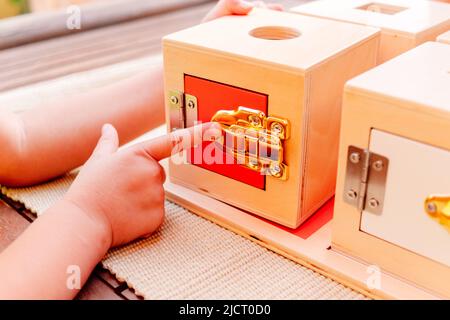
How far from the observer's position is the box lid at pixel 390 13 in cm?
79

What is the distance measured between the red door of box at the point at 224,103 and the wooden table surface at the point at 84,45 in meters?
0.55

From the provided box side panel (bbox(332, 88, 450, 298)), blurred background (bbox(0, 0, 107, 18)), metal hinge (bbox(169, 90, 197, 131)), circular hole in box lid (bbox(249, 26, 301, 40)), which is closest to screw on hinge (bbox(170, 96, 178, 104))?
metal hinge (bbox(169, 90, 197, 131))

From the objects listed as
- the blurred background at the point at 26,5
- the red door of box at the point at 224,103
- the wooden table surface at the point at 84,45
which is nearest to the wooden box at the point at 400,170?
the red door of box at the point at 224,103

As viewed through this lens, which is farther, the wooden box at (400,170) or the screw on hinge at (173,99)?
the screw on hinge at (173,99)

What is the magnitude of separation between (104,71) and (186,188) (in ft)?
1.70

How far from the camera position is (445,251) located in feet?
1.87

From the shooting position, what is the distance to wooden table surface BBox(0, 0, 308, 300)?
48.2 inches

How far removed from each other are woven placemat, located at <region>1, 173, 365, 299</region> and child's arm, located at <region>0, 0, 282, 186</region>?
0.69 feet

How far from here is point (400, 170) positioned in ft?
1.87

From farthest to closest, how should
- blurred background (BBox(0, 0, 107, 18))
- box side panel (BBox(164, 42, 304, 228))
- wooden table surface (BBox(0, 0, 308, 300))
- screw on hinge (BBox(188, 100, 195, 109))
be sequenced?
blurred background (BBox(0, 0, 107, 18))
wooden table surface (BBox(0, 0, 308, 300))
screw on hinge (BBox(188, 100, 195, 109))
box side panel (BBox(164, 42, 304, 228))

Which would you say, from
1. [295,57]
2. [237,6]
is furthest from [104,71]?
[295,57]

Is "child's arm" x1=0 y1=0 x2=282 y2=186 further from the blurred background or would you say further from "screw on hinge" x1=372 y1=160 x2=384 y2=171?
the blurred background

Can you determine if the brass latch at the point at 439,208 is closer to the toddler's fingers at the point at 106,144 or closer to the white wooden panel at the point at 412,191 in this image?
the white wooden panel at the point at 412,191

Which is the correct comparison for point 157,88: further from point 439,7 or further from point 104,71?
point 439,7
